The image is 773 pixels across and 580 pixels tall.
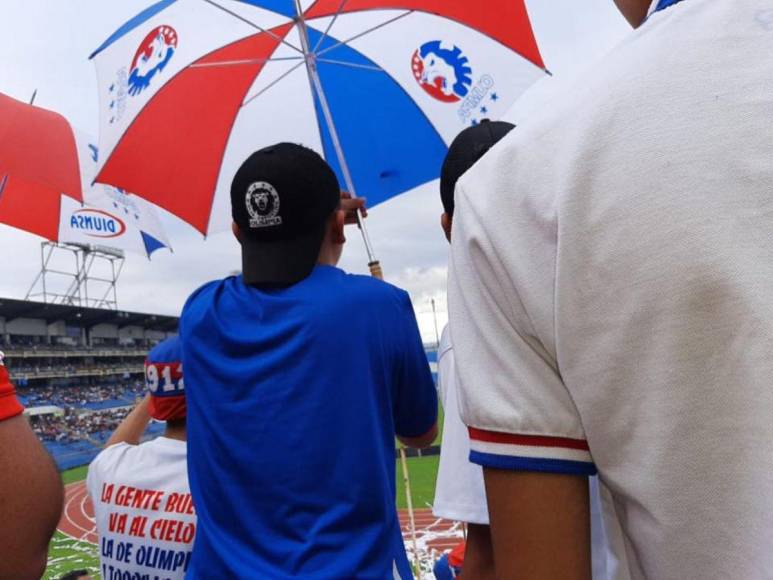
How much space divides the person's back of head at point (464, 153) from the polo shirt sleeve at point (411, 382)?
27 cm

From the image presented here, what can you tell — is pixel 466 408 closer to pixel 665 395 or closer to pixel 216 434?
pixel 665 395

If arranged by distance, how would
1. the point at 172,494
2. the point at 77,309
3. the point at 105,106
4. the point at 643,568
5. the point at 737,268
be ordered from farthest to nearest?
the point at 77,309, the point at 105,106, the point at 172,494, the point at 643,568, the point at 737,268

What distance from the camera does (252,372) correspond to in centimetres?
153

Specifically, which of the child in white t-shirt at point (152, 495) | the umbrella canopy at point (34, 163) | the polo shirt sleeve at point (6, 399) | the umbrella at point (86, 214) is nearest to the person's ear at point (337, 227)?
the polo shirt sleeve at point (6, 399)

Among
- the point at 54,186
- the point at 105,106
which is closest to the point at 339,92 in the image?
the point at 105,106

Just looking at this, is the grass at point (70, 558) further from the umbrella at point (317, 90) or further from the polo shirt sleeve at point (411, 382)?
the polo shirt sleeve at point (411, 382)

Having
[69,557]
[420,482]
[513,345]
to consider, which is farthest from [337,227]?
[420,482]

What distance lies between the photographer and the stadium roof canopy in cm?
3530

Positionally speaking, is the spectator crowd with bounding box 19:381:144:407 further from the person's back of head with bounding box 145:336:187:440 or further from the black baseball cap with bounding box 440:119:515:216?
the black baseball cap with bounding box 440:119:515:216

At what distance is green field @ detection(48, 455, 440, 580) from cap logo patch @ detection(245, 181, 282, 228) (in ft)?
38.7

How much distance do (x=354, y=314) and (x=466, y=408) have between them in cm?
82

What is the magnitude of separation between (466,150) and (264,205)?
56 cm

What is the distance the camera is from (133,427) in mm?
2979

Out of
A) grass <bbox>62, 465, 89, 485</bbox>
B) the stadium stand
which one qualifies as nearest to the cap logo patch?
grass <bbox>62, 465, 89, 485</bbox>
